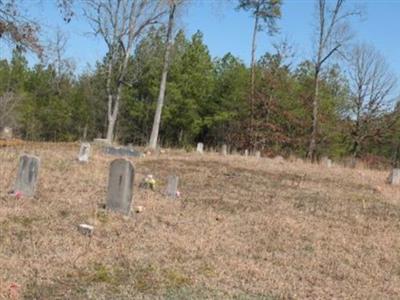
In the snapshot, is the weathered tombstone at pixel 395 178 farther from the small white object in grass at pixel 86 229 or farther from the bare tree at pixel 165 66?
the bare tree at pixel 165 66

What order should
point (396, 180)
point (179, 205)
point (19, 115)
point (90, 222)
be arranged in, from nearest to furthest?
point (90, 222) < point (179, 205) < point (396, 180) < point (19, 115)

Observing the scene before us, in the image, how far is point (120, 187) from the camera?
7.66 meters

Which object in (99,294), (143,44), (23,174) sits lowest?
(99,294)

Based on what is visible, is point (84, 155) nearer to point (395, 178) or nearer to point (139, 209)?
point (139, 209)

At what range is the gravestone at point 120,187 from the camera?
763 cm

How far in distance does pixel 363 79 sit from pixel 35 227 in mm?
38029

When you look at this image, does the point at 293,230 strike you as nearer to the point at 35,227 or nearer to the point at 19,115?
the point at 35,227

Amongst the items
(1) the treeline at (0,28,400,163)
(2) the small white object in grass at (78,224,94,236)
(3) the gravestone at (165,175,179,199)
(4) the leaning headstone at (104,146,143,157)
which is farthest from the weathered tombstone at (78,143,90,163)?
(1) the treeline at (0,28,400,163)

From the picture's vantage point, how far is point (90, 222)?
6945 millimetres

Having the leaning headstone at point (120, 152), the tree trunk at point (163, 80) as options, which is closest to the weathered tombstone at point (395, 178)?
the leaning headstone at point (120, 152)

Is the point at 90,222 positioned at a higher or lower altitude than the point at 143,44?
lower

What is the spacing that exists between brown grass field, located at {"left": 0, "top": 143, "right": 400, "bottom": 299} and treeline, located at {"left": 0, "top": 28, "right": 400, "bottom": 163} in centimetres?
2091

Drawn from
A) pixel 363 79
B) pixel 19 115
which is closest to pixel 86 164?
pixel 363 79

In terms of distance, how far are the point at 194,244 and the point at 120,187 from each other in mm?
1596
